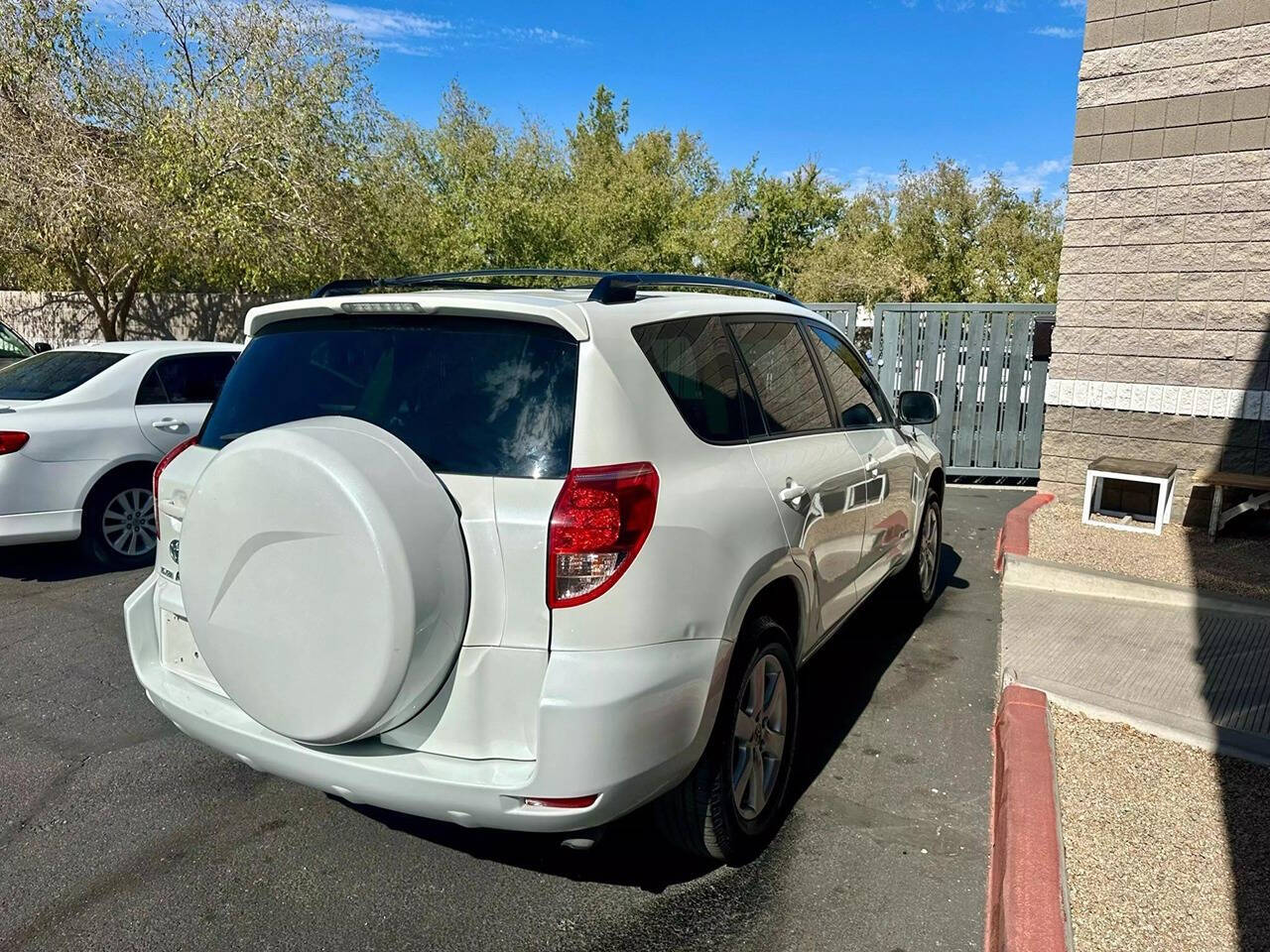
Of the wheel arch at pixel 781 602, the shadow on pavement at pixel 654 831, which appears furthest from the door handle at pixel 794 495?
the shadow on pavement at pixel 654 831

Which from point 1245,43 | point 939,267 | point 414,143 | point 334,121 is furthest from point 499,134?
point 1245,43

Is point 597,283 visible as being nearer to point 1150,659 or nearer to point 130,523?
point 1150,659

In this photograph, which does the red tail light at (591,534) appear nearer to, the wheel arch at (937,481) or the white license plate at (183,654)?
the white license plate at (183,654)

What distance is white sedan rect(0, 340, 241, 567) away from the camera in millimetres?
6168

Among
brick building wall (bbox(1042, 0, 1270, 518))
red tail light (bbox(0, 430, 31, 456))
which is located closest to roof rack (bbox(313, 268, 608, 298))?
red tail light (bbox(0, 430, 31, 456))

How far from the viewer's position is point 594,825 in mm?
2562

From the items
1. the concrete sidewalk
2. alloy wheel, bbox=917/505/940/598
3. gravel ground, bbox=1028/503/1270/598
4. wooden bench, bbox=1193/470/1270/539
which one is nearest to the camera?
the concrete sidewalk

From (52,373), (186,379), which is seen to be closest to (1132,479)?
(186,379)

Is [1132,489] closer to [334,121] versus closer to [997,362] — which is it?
[997,362]

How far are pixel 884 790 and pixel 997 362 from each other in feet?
25.1

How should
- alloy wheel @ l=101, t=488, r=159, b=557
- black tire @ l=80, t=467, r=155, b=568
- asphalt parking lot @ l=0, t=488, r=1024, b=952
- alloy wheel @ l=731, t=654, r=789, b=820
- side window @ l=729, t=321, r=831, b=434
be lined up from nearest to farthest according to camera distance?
1. asphalt parking lot @ l=0, t=488, r=1024, b=952
2. alloy wheel @ l=731, t=654, r=789, b=820
3. side window @ l=729, t=321, r=831, b=434
4. black tire @ l=80, t=467, r=155, b=568
5. alloy wheel @ l=101, t=488, r=159, b=557

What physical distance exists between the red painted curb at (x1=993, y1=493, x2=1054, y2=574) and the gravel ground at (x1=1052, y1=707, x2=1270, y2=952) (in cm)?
276

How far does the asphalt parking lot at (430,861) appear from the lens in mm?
2818

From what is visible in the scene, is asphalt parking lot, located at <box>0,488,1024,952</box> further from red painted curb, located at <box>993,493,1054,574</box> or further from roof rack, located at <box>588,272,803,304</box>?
red painted curb, located at <box>993,493,1054,574</box>
